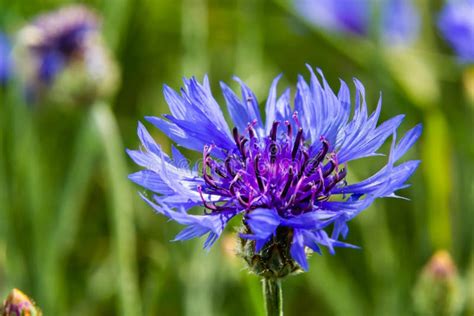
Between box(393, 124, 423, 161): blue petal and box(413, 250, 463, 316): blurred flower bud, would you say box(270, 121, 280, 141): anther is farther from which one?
box(413, 250, 463, 316): blurred flower bud

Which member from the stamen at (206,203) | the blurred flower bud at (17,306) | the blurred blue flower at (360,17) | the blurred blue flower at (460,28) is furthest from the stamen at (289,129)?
the blurred blue flower at (360,17)

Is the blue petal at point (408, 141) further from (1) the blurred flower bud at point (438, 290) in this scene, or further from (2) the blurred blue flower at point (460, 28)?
(2) the blurred blue flower at point (460, 28)

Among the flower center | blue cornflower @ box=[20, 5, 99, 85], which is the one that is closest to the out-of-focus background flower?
blue cornflower @ box=[20, 5, 99, 85]

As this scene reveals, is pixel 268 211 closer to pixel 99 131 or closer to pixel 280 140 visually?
pixel 280 140

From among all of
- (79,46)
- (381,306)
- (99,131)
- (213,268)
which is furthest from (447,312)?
(79,46)

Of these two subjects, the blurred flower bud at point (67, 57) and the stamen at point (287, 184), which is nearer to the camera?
the stamen at point (287, 184)

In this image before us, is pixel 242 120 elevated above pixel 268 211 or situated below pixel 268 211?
above
